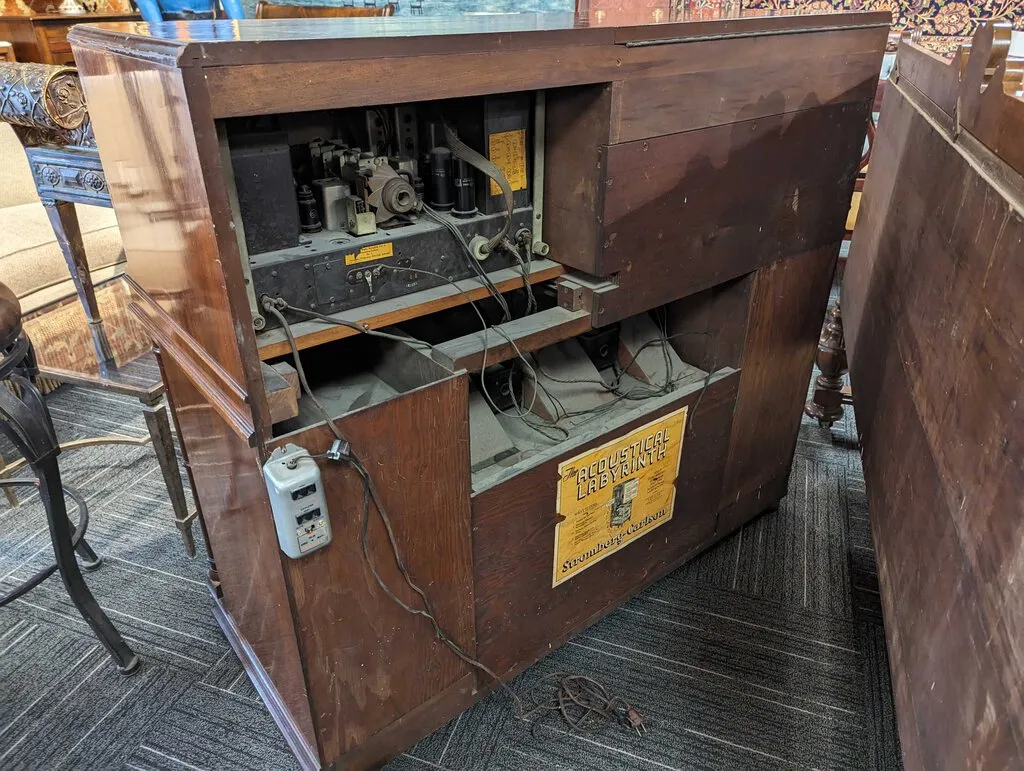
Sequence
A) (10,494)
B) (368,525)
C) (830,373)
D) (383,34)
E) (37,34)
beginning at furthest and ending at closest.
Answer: (37,34) < (830,373) < (10,494) < (368,525) < (383,34)

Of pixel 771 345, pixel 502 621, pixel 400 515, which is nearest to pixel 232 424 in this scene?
pixel 400 515

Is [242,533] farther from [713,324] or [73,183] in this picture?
[713,324]

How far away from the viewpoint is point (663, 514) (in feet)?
5.29

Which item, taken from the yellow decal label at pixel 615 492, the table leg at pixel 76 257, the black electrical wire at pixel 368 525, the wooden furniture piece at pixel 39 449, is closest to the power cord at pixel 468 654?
the black electrical wire at pixel 368 525

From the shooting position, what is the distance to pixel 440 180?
1150 mm

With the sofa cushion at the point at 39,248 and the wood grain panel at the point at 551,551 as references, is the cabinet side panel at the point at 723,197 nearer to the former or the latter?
the wood grain panel at the point at 551,551

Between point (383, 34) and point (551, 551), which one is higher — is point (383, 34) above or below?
above

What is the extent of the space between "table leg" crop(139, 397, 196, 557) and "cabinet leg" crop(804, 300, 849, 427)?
5.81 feet

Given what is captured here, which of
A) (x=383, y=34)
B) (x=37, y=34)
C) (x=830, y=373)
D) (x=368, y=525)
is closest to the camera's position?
(x=383, y=34)

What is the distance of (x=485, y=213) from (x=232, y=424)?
53 centimetres

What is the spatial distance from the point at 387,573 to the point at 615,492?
540 mm

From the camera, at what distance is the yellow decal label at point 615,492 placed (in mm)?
1365

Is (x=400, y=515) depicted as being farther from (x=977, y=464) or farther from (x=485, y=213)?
(x=977, y=464)

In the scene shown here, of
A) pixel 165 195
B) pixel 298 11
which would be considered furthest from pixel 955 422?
pixel 298 11
